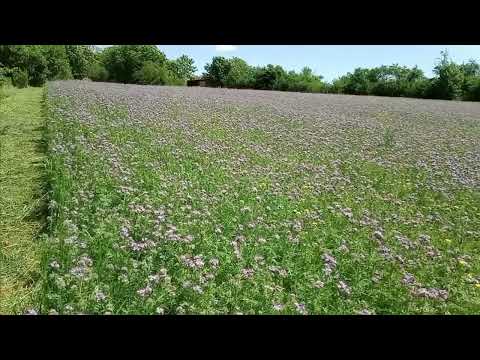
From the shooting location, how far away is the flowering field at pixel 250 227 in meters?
3.48

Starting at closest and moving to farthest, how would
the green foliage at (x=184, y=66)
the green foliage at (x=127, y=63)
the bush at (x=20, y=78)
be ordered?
the green foliage at (x=184, y=66) < the green foliage at (x=127, y=63) < the bush at (x=20, y=78)

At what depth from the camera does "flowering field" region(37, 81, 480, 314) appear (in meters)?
3.48

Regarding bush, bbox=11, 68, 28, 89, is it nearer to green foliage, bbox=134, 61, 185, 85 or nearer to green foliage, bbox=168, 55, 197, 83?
green foliage, bbox=134, 61, 185, 85

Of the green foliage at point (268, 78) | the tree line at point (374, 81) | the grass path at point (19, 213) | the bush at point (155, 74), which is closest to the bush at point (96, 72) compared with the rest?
the bush at point (155, 74)

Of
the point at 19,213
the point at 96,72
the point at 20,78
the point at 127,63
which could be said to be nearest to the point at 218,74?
the point at 96,72

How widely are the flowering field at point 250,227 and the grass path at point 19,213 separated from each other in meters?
0.27

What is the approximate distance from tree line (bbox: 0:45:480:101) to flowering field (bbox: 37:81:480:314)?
21.1 ft

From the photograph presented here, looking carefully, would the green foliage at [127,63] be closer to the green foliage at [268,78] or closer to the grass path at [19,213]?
the grass path at [19,213]

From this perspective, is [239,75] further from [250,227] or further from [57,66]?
[250,227]

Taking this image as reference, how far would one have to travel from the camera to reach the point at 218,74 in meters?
25.7

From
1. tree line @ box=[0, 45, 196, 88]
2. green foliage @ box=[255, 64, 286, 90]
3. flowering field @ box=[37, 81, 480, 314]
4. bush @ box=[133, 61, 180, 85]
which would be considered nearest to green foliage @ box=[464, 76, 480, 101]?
green foliage @ box=[255, 64, 286, 90]
